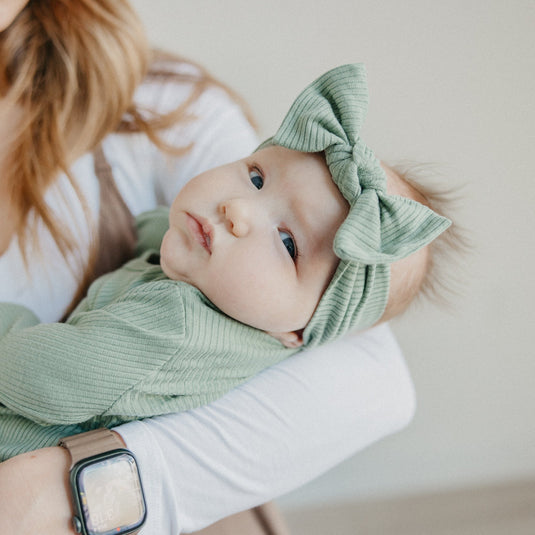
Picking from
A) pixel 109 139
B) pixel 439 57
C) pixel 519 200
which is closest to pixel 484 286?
pixel 519 200

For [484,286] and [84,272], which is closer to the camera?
[84,272]

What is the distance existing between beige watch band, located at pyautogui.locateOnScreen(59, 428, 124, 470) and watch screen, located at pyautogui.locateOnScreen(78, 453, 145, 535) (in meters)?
0.02

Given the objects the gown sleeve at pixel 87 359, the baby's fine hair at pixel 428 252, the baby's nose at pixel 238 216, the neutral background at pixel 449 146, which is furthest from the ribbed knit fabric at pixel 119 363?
the neutral background at pixel 449 146

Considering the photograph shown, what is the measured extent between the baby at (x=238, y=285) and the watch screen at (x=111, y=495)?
8 cm

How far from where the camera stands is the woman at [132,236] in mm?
787

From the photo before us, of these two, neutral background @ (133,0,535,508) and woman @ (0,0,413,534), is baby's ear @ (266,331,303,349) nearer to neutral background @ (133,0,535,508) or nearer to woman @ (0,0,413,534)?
woman @ (0,0,413,534)

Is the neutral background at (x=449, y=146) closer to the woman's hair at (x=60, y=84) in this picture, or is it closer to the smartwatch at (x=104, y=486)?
the woman's hair at (x=60, y=84)

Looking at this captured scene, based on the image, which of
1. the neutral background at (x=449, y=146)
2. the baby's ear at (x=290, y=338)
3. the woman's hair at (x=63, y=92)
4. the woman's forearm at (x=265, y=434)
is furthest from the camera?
the neutral background at (x=449, y=146)

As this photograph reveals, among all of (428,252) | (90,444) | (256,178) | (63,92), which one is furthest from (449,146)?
(90,444)

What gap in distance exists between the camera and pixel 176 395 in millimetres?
826

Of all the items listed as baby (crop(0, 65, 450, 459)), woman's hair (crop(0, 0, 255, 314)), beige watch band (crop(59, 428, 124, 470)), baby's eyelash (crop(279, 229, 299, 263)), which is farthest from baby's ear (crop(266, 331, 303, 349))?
woman's hair (crop(0, 0, 255, 314))

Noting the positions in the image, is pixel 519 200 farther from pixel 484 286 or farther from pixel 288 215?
pixel 288 215

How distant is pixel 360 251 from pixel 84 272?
589mm

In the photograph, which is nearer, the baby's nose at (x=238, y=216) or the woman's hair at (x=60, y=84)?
the baby's nose at (x=238, y=216)
